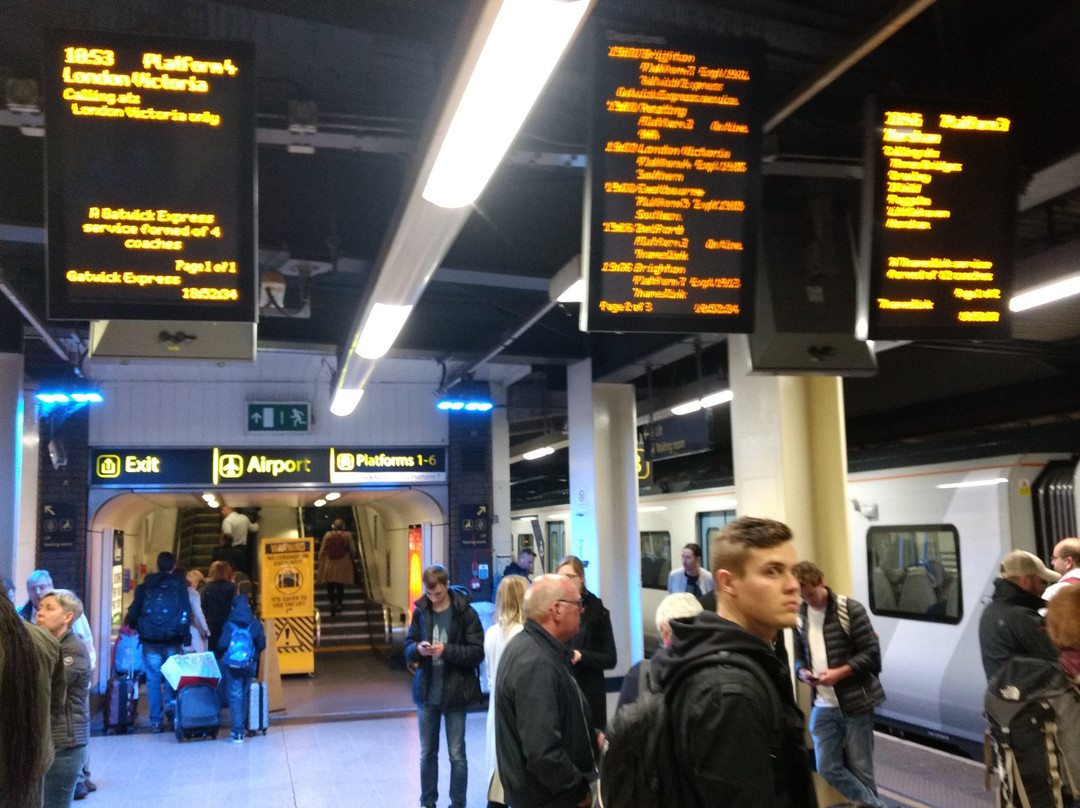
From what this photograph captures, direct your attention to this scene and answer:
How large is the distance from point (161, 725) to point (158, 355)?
7326mm

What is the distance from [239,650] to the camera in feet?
32.1

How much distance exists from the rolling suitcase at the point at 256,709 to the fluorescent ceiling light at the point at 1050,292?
25.5 ft

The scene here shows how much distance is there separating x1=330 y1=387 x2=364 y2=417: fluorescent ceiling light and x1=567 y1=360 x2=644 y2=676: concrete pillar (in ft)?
8.53

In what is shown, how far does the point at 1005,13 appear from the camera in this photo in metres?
5.05

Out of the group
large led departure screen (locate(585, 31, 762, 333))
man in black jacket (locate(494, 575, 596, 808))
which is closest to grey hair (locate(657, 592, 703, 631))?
man in black jacket (locate(494, 575, 596, 808))

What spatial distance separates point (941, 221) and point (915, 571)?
5.76 meters

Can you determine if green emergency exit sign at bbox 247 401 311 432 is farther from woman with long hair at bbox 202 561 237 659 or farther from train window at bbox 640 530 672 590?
train window at bbox 640 530 672 590

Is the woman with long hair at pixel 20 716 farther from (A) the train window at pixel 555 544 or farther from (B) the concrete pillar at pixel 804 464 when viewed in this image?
(A) the train window at pixel 555 544

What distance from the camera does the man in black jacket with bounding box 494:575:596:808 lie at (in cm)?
357

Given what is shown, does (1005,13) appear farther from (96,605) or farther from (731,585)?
(96,605)

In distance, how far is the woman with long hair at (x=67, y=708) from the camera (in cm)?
498

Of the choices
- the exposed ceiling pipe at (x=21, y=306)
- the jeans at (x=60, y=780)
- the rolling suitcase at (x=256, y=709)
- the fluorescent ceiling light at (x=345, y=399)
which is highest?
the exposed ceiling pipe at (x=21, y=306)

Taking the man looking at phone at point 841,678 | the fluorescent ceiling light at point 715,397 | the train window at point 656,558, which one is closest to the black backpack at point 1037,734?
the man looking at phone at point 841,678

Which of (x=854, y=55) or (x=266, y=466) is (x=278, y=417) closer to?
(x=266, y=466)
